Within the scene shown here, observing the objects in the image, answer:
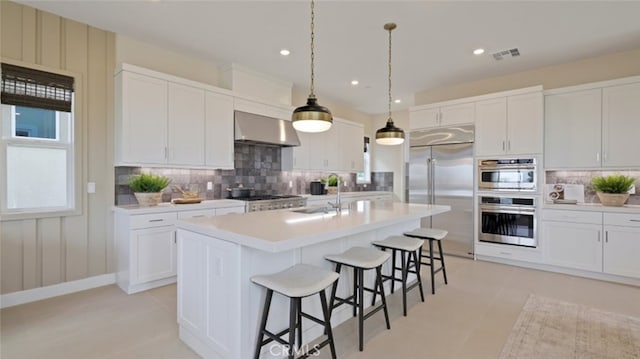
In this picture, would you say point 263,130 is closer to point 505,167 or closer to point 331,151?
point 331,151

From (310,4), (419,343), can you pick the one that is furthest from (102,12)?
(419,343)

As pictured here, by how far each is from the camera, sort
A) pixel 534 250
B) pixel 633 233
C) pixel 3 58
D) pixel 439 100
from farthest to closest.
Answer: pixel 439 100
pixel 534 250
pixel 633 233
pixel 3 58

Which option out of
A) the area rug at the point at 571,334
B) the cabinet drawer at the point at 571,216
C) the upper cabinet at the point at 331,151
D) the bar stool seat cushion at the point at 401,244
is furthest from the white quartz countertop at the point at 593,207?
the upper cabinet at the point at 331,151

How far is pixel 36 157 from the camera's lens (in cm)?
316

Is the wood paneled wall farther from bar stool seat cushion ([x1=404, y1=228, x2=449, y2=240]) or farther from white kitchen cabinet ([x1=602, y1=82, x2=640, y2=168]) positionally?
white kitchen cabinet ([x1=602, y1=82, x2=640, y2=168])

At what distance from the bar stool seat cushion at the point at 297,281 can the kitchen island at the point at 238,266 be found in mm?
112

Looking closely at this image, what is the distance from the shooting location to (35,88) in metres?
3.05

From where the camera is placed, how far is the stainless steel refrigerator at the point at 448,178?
15.7 feet

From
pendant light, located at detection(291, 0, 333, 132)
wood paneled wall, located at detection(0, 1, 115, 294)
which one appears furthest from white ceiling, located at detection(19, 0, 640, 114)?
pendant light, located at detection(291, 0, 333, 132)

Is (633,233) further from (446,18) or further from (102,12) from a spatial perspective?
(102,12)

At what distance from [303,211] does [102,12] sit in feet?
9.43

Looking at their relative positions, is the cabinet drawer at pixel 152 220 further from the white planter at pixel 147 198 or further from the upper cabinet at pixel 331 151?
the upper cabinet at pixel 331 151

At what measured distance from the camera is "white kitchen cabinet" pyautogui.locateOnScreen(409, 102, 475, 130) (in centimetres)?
482

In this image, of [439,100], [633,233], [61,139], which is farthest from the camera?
[439,100]
